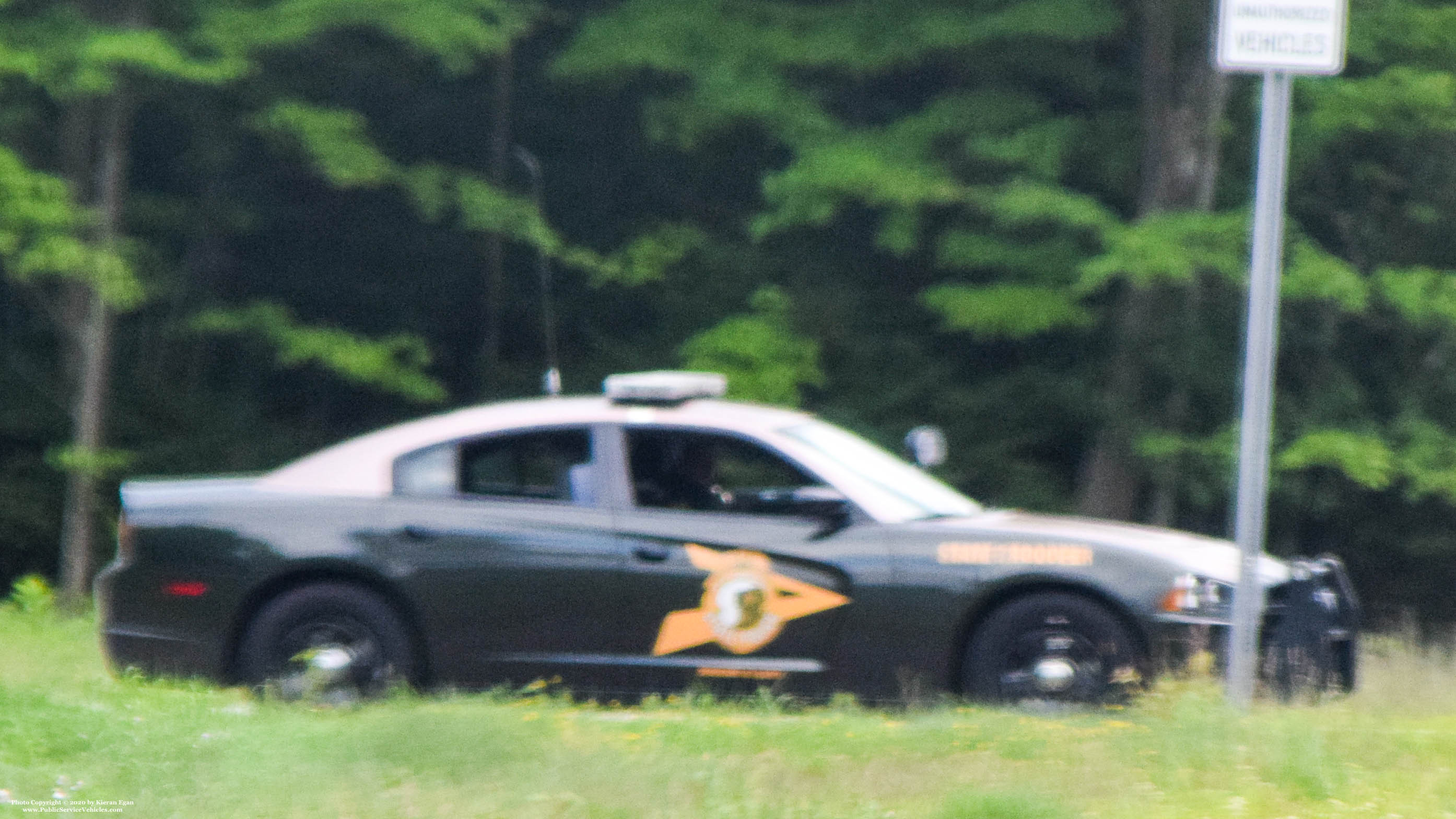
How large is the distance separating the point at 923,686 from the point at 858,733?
99 cm

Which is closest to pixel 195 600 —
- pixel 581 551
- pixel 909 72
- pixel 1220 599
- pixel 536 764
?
pixel 581 551

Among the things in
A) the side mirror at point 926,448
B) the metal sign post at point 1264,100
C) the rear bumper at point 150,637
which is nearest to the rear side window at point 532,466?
the rear bumper at point 150,637

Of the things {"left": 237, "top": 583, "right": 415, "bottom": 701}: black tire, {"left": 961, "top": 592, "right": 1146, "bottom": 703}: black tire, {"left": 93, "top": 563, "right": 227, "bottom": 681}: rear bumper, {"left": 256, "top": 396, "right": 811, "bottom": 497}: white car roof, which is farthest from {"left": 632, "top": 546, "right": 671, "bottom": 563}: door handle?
{"left": 93, "top": 563, "right": 227, "bottom": 681}: rear bumper

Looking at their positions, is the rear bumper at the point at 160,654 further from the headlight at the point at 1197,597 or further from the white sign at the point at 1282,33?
the white sign at the point at 1282,33

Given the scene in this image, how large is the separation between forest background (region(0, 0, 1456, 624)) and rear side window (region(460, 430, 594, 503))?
402 inches

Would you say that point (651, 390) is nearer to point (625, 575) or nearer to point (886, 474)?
point (625, 575)

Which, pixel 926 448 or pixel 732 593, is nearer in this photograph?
pixel 732 593

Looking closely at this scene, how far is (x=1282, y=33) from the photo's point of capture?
6453 millimetres

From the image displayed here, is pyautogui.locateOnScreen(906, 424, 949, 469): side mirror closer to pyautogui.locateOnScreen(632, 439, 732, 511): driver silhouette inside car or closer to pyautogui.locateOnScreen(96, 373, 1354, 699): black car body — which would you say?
pyautogui.locateOnScreen(96, 373, 1354, 699): black car body

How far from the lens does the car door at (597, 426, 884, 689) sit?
23.2ft

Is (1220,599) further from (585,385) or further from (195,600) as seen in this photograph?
(585,385)

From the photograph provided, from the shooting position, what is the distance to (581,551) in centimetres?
726

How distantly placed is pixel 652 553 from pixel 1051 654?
158 centimetres

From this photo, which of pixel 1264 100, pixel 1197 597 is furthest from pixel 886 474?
pixel 1264 100
